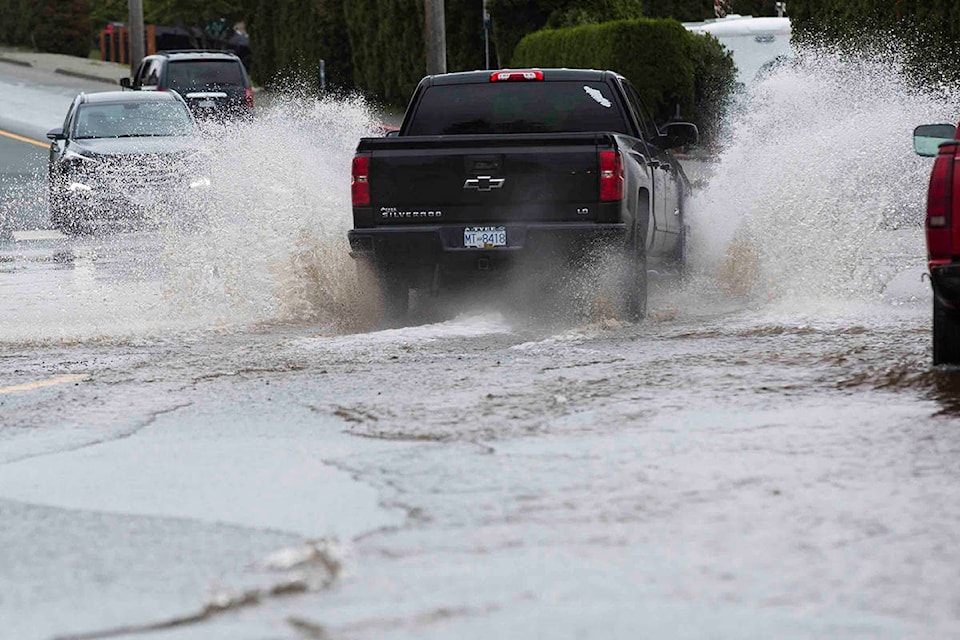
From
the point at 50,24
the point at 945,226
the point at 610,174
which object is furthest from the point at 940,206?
the point at 50,24

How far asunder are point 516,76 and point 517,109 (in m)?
0.25

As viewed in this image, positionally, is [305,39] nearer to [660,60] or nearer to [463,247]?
[660,60]

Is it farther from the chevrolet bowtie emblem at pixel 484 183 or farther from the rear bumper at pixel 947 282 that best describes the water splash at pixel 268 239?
the rear bumper at pixel 947 282

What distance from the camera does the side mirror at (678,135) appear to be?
563 inches

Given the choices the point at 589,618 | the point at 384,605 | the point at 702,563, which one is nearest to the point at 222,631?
the point at 384,605

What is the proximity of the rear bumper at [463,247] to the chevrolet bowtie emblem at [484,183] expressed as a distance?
0.82 feet

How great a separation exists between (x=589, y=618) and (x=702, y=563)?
0.69 m

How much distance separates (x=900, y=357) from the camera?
1009 cm

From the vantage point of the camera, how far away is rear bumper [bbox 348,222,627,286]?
12055mm

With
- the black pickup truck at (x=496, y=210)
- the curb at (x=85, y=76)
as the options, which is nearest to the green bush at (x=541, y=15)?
the curb at (x=85, y=76)

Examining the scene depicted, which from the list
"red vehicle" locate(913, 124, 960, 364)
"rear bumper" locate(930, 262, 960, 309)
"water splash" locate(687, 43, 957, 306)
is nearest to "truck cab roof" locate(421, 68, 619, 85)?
"water splash" locate(687, 43, 957, 306)

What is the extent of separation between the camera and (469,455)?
751 cm

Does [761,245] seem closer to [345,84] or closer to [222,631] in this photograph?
[222,631]

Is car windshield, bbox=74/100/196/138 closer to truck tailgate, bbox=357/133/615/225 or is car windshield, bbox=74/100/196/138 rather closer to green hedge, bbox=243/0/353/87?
truck tailgate, bbox=357/133/615/225
